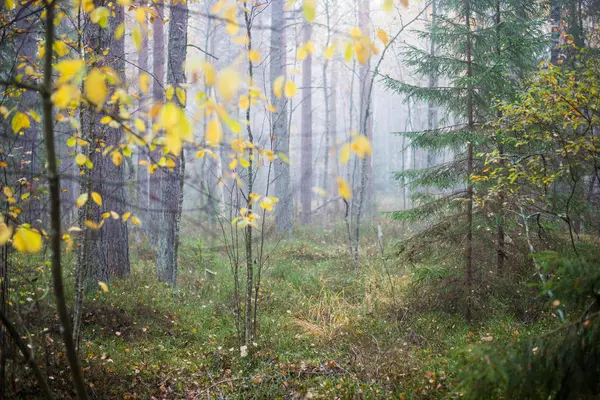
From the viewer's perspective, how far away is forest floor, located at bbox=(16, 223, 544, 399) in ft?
14.1

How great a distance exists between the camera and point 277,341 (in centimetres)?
562

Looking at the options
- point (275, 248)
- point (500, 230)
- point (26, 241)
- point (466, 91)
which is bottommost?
point (275, 248)

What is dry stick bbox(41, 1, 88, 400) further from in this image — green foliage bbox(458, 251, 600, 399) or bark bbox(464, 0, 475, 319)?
bark bbox(464, 0, 475, 319)

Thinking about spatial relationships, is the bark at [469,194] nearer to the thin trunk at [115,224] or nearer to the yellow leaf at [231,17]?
the yellow leaf at [231,17]

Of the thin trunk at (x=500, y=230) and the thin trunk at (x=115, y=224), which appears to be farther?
the thin trunk at (x=115, y=224)

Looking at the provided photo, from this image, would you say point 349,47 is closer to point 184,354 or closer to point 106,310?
point 184,354

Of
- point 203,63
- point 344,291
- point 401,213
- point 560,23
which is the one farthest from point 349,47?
point 560,23

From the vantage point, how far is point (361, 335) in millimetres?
5766

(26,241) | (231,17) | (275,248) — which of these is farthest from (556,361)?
(275,248)

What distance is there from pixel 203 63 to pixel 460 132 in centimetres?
540

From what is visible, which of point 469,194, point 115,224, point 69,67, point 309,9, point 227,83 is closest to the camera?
point 69,67

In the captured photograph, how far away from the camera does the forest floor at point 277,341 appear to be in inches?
169

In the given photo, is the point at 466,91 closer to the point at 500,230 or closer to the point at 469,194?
the point at 469,194

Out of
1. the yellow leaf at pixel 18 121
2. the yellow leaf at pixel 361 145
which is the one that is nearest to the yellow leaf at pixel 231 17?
the yellow leaf at pixel 361 145
